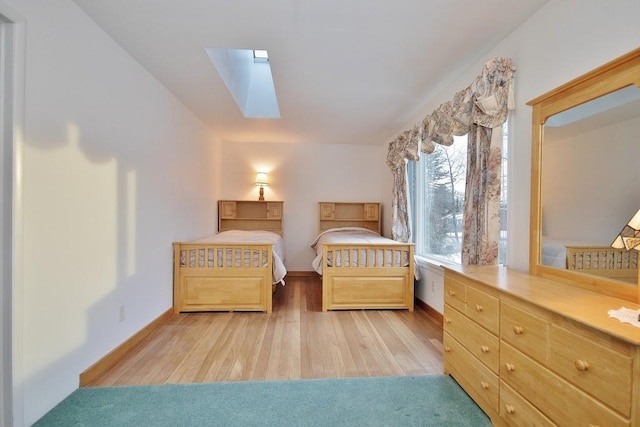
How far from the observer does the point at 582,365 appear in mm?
971

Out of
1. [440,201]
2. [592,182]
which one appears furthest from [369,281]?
[592,182]

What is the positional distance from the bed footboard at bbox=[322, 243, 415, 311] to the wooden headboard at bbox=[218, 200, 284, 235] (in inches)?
75.9

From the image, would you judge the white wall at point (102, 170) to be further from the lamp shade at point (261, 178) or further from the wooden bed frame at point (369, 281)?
the lamp shade at point (261, 178)

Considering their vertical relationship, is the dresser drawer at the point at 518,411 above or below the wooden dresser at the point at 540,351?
below

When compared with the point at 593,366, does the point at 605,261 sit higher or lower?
higher

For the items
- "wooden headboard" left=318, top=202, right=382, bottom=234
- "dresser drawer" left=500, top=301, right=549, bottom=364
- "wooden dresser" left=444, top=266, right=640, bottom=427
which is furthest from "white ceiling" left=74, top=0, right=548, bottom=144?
"wooden headboard" left=318, top=202, right=382, bottom=234

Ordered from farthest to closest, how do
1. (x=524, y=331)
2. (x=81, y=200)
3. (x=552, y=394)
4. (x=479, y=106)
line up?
(x=479, y=106), (x=81, y=200), (x=524, y=331), (x=552, y=394)

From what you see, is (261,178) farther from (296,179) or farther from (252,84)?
(252,84)

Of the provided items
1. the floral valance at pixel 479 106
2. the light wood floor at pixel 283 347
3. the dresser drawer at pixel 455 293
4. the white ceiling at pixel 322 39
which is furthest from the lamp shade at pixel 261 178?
the dresser drawer at pixel 455 293

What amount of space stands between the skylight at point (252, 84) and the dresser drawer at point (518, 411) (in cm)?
312

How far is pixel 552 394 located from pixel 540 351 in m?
0.15

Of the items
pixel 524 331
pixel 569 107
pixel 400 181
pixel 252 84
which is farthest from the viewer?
pixel 400 181

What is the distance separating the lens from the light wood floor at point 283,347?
1.91 m

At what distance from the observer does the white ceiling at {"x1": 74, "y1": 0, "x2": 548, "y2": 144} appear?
1669 millimetres
